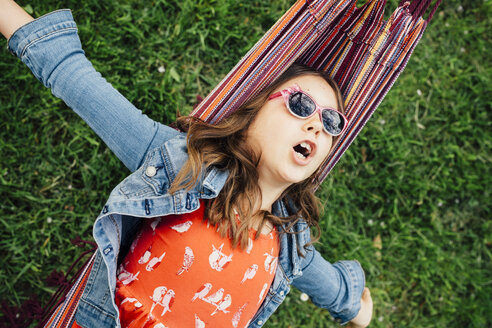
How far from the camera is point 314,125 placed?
1876 mm

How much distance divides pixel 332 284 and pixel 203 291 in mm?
900

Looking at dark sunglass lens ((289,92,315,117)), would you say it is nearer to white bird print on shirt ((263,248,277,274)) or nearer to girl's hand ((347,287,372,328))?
white bird print on shirt ((263,248,277,274))

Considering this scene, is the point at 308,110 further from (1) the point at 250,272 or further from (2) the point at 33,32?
(2) the point at 33,32

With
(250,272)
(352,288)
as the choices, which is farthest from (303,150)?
(352,288)

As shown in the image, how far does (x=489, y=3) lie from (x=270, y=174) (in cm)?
303

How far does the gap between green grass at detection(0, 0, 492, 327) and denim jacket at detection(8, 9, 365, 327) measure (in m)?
0.94

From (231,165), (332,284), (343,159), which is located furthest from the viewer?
(343,159)

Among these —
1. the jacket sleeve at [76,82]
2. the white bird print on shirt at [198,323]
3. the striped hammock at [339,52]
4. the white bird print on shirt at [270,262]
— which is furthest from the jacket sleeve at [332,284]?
the jacket sleeve at [76,82]

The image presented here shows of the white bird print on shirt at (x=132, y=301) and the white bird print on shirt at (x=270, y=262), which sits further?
the white bird print on shirt at (x=270, y=262)

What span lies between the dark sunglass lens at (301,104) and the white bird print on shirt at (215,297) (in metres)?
0.92

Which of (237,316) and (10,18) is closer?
(10,18)

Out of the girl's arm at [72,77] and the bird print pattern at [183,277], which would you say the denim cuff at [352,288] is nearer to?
the bird print pattern at [183,277]

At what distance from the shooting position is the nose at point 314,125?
1865 millimetres

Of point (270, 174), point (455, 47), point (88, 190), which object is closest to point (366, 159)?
point (455, 47)
